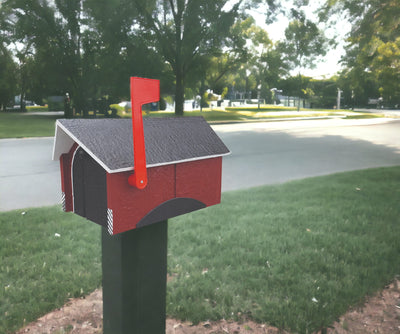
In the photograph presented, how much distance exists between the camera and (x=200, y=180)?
1.51 m

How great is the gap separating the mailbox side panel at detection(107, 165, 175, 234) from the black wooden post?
5.8 inches

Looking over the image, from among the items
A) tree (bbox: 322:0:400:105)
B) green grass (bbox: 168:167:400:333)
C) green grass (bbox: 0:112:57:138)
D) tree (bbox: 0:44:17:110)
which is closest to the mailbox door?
green grass (bbox: 168:167:400:333)

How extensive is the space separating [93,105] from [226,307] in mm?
21246

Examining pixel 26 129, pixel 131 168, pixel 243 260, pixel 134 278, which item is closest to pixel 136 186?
pixel 131 168

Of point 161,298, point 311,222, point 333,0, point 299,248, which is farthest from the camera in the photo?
point 333,0

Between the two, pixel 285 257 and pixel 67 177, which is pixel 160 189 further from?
pixel 285 257

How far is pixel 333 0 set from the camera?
11.2m

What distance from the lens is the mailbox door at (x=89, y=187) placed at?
4.08ft

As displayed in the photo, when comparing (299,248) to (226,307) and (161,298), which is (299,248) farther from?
(161,298)

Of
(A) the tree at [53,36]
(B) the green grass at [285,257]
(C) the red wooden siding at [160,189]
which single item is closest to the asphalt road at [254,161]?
(B) the green grass at [285,257]

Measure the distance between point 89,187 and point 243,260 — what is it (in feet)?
7.34

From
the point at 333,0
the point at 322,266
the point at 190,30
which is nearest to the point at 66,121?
the point at 322,266

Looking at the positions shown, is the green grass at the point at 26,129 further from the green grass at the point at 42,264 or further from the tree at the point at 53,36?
the green grass at the point at 42,264

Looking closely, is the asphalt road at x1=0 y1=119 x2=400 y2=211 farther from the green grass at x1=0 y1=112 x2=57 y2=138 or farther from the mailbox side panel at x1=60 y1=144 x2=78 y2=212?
the mailbox side panel at x1=60 y1=144 x2=78 y2=212
